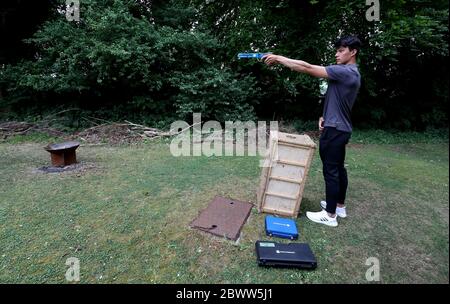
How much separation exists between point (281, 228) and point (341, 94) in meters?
1.36

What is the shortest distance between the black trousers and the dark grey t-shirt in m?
0.07

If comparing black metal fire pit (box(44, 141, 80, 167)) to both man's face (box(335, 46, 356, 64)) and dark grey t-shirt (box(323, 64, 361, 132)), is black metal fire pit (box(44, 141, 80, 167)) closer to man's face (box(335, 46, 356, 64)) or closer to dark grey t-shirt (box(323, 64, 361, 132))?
dark grey t-shirt (box(323, 64, 361, 132))

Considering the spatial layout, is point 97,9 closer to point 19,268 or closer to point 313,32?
point 313,32

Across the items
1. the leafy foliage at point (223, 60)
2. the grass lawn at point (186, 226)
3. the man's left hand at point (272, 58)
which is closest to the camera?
the grass lawn at point (186, 226)

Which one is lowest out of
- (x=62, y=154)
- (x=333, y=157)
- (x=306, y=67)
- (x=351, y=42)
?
(x=62, y=154)

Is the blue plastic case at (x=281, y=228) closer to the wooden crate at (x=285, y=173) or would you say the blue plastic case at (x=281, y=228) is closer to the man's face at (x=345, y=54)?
the wooden crate at (x=285, y=173)

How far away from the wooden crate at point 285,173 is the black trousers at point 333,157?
0.44ft

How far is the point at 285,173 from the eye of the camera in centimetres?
288

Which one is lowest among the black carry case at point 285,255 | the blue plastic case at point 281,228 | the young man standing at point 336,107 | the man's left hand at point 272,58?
the black carry case at point 285,255

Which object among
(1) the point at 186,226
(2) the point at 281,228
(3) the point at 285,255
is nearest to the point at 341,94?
(2) the point at 281,228

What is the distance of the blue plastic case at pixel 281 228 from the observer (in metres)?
2.57

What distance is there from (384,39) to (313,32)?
1.65 meters

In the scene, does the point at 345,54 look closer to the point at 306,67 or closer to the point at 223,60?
the point at 306,67

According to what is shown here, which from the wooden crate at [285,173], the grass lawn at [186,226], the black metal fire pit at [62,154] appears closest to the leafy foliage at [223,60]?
the black metal fire pit at [62,154]
